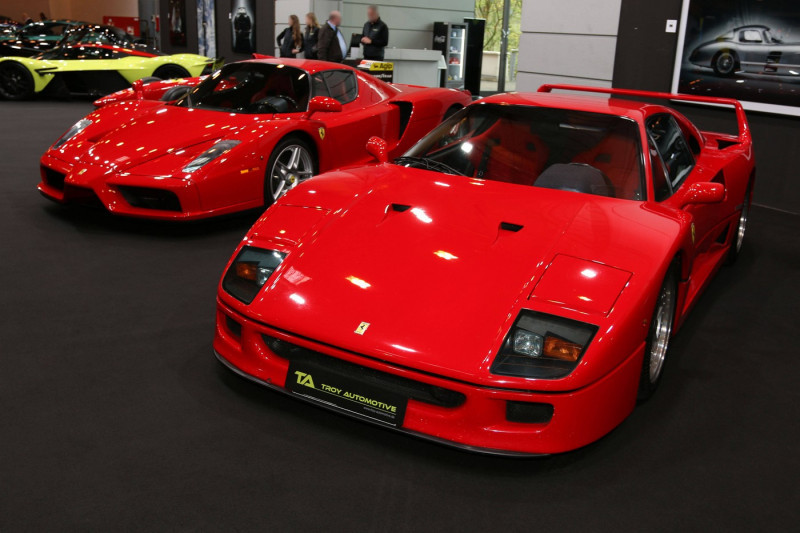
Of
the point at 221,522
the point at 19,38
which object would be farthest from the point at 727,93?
the point at 19,38

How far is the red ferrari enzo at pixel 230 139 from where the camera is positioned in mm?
4277

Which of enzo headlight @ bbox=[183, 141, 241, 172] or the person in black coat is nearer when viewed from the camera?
enzo headlight @ bbox=[183, 141, 241, 172]

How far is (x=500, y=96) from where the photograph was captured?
343 cm

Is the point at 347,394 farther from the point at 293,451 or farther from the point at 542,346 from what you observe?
the point at 542,346

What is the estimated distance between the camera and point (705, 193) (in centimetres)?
278

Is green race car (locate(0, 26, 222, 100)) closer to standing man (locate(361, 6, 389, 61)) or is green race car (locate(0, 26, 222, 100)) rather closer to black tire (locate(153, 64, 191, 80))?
black tire (locate(153, 64, 191, 80))

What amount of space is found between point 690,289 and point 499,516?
1.65 meters

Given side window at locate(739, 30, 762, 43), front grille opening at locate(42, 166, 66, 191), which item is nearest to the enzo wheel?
side window at locate(739, 30, 762, 43)

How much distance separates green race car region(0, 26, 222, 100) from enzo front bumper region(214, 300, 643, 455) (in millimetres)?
10232

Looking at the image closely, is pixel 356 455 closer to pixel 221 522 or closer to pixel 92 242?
pixel 221 522

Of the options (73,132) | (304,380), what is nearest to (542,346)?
(304,380)

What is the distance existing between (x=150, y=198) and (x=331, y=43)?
5.38m

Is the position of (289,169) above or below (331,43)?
below

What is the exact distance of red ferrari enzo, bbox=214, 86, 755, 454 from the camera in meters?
2.06
